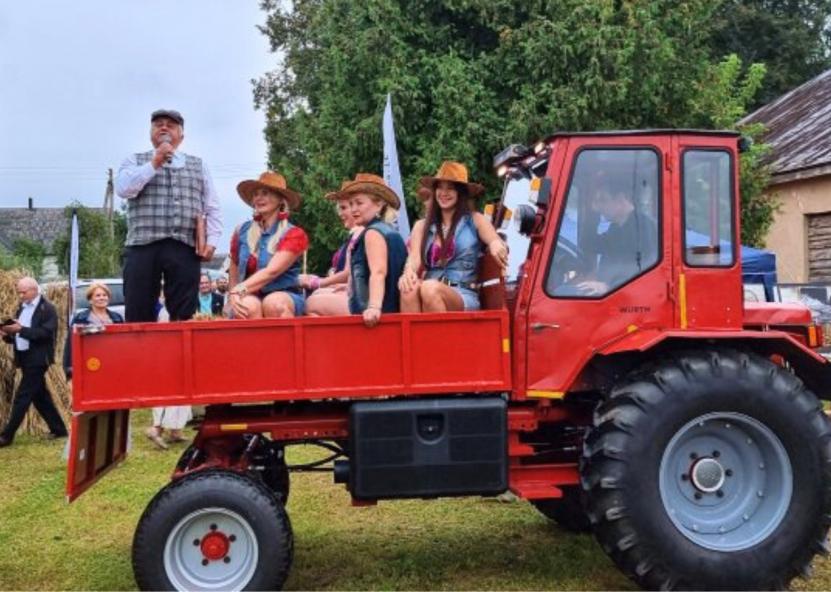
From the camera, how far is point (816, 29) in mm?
30672

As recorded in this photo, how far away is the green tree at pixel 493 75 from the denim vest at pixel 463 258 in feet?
24.6

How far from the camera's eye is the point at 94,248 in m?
31.2

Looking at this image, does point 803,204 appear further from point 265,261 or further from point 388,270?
point 265,261

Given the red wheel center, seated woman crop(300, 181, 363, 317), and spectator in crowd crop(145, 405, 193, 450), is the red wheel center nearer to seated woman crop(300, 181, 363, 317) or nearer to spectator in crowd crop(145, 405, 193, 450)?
seated woman crop(300, 181, 363, 317)

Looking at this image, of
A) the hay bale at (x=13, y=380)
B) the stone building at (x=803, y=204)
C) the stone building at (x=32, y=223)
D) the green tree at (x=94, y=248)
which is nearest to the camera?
the hay bale at (x=13, y=380)

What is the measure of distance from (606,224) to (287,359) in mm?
1847

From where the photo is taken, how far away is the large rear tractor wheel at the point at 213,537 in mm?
4277

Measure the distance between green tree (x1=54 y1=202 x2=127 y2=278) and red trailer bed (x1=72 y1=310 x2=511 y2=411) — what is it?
26309mm

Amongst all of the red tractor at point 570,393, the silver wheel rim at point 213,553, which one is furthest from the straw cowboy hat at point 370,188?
the silver wheel rim at point 213,553

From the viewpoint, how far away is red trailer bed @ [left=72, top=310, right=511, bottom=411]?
4.28 meters

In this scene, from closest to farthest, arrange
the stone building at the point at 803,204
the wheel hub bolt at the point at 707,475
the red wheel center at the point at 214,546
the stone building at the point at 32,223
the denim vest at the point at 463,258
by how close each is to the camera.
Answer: the red wheel center at the point at 214,546, the wheel hub bolt at the point at 707,475, the denim vest at the point at 463,258, the stone building at the point at 803,204, the stone building at the point at 32,223

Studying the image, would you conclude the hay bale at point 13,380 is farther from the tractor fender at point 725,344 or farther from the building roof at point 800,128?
the building roof at point 800,128

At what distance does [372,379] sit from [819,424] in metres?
2.31

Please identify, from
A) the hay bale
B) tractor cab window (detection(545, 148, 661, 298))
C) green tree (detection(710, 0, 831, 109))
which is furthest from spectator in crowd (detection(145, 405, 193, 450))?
green tree (detection(710, 0, 831, 109))
